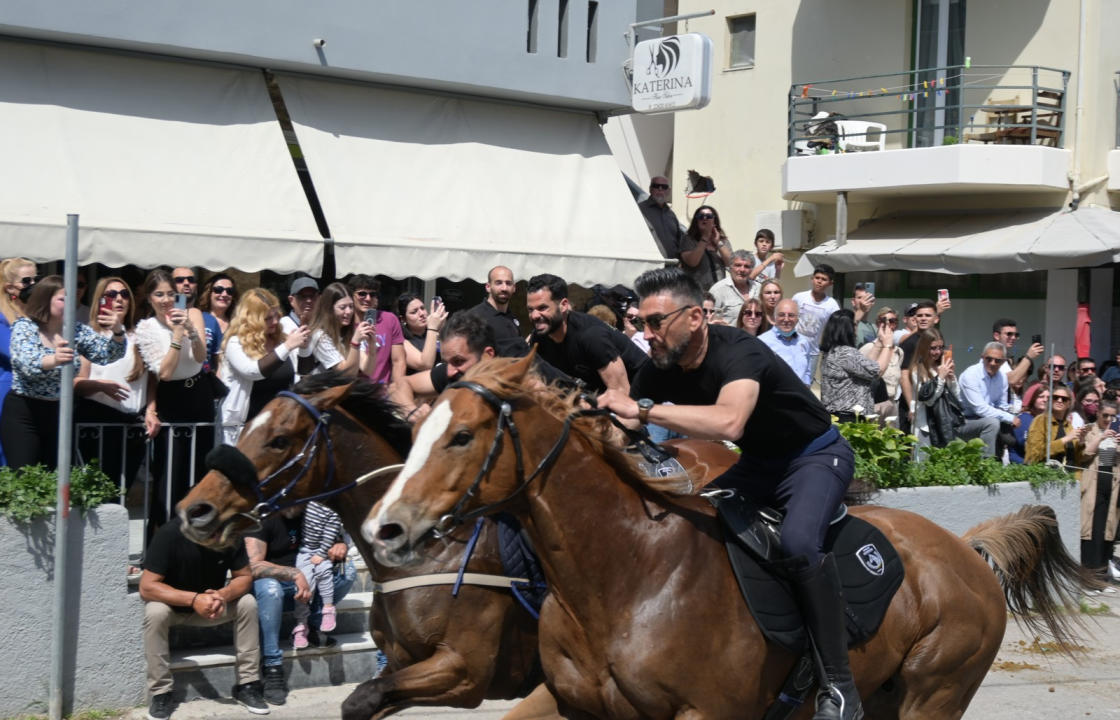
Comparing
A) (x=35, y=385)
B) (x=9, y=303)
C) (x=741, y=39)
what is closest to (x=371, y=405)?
(x=35, y=385)

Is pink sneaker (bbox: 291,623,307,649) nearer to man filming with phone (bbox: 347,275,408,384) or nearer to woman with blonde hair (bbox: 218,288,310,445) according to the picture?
woman with blonde hair (bbox: 218,288,310,445)

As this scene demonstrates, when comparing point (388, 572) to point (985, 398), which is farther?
point (985, 398)

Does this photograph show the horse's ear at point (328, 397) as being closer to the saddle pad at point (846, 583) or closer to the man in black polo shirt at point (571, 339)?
the man in black polo shirt at point (571, 339)

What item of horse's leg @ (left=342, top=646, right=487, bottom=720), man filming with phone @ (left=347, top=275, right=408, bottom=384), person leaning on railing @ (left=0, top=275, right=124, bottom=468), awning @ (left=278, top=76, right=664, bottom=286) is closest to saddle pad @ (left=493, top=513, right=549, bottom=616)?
horse's leg @ (left=342, top=646, right=487, bottom=720)

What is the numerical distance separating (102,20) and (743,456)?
8.54 metres

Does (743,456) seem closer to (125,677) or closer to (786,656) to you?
(786,656)

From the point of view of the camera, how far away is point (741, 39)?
20.8 m

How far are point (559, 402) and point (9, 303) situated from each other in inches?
182

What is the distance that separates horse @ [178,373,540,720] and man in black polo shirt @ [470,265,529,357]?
3.98ft

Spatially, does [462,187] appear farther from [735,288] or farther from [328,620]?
[328,620]

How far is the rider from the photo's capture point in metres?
4.62

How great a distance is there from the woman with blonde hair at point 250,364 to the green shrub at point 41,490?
1495mm

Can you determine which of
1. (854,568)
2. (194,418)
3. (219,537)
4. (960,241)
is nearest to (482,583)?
(219,537)

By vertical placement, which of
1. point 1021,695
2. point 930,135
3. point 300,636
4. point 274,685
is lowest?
point 1021,695
